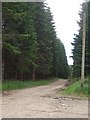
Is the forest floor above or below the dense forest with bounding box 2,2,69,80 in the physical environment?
below

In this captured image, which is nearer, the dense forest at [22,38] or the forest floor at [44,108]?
the forest floor at [44,108]

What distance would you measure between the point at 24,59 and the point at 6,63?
7.55ft

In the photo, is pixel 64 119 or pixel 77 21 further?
pixel 77 21

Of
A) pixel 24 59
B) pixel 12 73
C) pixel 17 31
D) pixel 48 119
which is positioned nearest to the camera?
pixel 48 119

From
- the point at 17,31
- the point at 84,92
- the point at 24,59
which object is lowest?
the point at 84,92

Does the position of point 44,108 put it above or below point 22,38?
below

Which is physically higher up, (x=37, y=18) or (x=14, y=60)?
(x=37, y=18)

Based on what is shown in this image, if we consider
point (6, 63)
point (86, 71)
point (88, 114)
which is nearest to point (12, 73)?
point (6, 63)

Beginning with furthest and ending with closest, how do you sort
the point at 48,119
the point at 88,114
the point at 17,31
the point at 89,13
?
the point at 17,31 < the point at 89,13 < the point at 88,114 < the point at 48,119

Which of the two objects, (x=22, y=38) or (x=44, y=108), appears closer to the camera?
(x=44, y=108)

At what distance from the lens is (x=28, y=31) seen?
3669 cm

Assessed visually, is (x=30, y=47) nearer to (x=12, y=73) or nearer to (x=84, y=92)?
(x=12, y=73)

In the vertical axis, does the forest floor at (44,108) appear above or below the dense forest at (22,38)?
below

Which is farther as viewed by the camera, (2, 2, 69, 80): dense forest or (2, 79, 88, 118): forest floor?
(2, 2, 69, 80): dense forest
